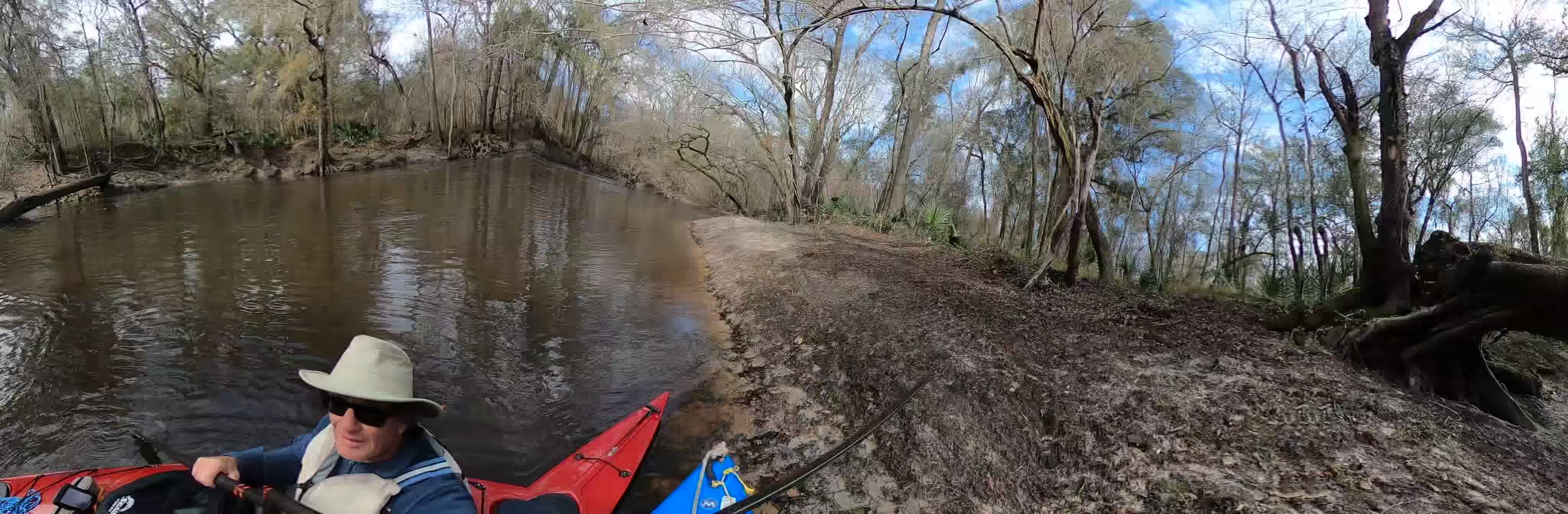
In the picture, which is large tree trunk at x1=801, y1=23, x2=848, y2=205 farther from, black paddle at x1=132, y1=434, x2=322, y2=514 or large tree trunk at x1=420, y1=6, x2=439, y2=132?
large tree trunk at x1=420, y1=6, x2=439, y2=132

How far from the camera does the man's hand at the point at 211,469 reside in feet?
7.13

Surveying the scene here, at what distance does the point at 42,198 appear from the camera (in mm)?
11367

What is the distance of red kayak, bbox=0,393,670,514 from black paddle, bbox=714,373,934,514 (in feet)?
2.50

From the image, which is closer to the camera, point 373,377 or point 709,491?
point 373,377

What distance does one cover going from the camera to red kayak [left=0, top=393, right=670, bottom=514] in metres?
2.19

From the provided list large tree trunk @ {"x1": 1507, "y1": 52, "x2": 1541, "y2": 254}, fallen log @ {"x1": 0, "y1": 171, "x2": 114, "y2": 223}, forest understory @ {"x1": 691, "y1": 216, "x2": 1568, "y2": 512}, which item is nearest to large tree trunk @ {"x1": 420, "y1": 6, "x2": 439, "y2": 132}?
fallen log @ {"x1": 0, "y1": 171, "x2": 114, "y2": 223}

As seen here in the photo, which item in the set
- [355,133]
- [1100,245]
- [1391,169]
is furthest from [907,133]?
[355,133]

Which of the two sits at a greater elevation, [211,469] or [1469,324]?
[1469,324]

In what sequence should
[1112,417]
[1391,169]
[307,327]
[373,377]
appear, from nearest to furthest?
[373,377] → [1112,417] → [1391,169] → [307,327]

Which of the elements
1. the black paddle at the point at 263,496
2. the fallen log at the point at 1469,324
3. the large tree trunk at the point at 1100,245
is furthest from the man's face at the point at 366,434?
the large tree trunk at the point at 1100,245

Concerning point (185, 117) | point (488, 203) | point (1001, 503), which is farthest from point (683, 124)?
point (1001, 503)

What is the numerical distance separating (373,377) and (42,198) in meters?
15.2

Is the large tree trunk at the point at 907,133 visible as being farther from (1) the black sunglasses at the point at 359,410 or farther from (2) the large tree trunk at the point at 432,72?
(2) the large tree trunk at the point at 432,72

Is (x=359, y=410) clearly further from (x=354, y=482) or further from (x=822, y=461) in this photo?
(x=822, y=461)
